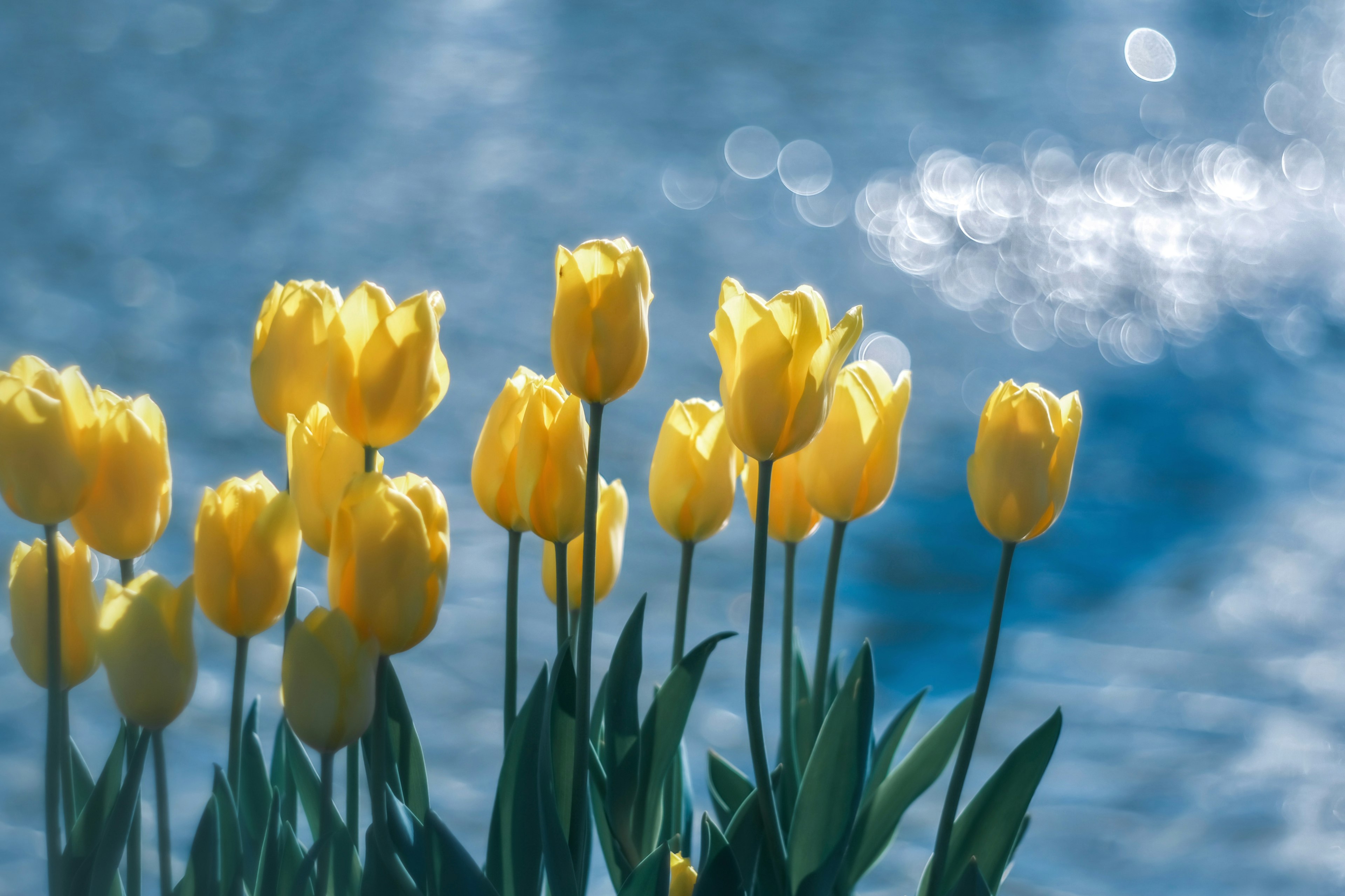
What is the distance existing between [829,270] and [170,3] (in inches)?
94.5

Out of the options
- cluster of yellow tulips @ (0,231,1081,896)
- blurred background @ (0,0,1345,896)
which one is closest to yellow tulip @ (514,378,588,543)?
cluster of yellow tulips @ (0,231,1081,896)

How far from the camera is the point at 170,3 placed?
12.4 feet

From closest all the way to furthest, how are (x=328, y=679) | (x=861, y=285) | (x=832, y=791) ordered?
1. (x=328, y=679)
2. (x=832, y=791)
3. (x=861, y=285)

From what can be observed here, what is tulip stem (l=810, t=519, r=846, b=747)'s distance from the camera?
1.60ft

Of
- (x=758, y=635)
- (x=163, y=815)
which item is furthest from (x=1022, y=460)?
(x=163, y=815)

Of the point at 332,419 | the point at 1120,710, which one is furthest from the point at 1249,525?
the point at 332,419

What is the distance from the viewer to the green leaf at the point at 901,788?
520 millimetres

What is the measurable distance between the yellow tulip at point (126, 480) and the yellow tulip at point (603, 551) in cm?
15

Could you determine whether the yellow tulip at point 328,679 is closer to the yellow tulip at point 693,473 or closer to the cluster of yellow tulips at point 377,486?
the cluster of yellow tulips at point 377,486

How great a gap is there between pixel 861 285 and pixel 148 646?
2.43m

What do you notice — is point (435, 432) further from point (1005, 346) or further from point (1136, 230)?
point (1136, 230)

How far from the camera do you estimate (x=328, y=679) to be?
35 centimetres

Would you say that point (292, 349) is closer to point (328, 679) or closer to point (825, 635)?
point (328, 679)

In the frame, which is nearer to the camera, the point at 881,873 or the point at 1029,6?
the point at 881,873
